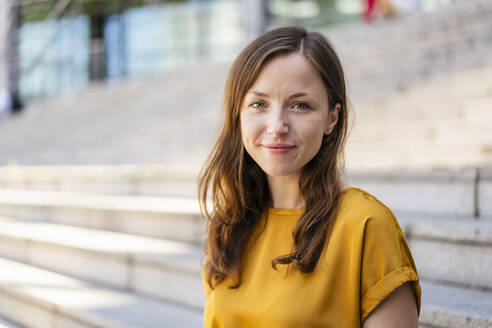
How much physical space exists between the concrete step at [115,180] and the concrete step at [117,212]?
9 cm

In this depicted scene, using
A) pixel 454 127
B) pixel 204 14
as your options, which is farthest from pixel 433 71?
pixel 204 14

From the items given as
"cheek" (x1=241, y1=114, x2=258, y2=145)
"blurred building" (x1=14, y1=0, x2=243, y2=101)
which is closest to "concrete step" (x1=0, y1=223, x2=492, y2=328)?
"cheek" (x1=241, y1=114, x2=258, y2=145)

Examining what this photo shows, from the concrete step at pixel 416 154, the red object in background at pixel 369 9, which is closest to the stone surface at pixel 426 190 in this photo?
the concrete step at pixel 416 154

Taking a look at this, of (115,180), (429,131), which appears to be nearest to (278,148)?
(429,131)

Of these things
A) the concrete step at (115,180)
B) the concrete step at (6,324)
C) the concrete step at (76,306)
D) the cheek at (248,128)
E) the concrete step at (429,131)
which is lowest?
the concrete step at (6,324)

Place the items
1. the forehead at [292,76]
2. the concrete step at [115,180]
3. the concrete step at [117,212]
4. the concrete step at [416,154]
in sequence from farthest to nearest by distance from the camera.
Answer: the concrete step at [115,180], the concrete step at [117,212], the concrete step at [416,154], the forehead at [292,76]

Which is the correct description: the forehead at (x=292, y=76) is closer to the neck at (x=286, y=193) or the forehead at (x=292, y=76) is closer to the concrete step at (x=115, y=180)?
the neck at (x=286, y=193)

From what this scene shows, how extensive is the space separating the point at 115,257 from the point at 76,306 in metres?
0.47

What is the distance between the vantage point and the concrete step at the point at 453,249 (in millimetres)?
1688

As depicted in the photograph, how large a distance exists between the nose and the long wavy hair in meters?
0.12

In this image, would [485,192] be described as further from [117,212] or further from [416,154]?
[117,212]

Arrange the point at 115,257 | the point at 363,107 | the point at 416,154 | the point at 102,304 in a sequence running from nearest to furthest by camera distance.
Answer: the point at 102,304 → the point at 115,257 → the point at 416,154 → the point at 363,107

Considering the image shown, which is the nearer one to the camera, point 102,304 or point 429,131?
point 102,304

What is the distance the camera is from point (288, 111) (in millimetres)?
1150
